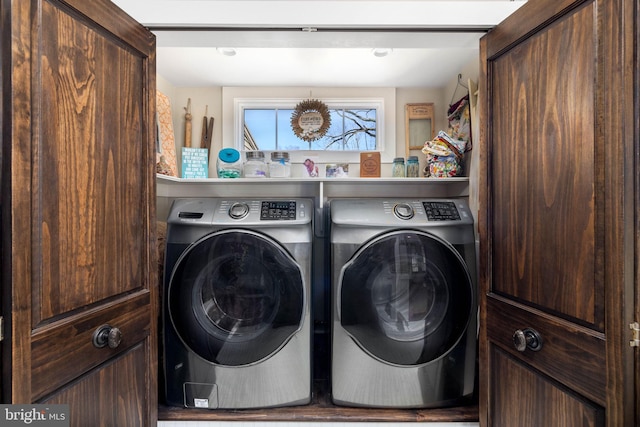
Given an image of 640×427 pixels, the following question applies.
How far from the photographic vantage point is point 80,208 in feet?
2.95

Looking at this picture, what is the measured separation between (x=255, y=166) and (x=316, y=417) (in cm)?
134

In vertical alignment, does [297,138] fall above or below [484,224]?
above

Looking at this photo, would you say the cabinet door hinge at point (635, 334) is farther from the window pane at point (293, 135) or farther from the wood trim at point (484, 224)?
the window pane at point (293, 135)

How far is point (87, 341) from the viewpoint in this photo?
0.93 metres

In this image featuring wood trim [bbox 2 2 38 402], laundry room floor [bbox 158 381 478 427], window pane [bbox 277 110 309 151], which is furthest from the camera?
window pane [bbox 277 110 309 151]

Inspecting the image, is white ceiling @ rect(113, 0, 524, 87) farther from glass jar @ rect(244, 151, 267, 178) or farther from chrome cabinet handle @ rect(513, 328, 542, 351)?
chrome cabinet handle @ rect(513, 328, 542, 351)

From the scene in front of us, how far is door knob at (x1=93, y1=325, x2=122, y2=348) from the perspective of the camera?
955 millimetres

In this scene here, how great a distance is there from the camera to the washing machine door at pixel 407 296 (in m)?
1.40

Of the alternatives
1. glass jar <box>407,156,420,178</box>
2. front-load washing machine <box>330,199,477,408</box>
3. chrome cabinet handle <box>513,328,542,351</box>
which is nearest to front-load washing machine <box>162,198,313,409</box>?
front-load washing machine <box>330,199,477,408</box>

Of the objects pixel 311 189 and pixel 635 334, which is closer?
pixel 635 334

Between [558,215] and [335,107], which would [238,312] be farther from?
[335,107]

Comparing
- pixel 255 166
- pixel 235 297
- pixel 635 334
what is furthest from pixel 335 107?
pixel 635 334

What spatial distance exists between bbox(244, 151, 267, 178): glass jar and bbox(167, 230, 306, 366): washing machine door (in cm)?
61

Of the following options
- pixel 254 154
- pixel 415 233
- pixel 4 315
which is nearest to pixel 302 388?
pixel 415 233
